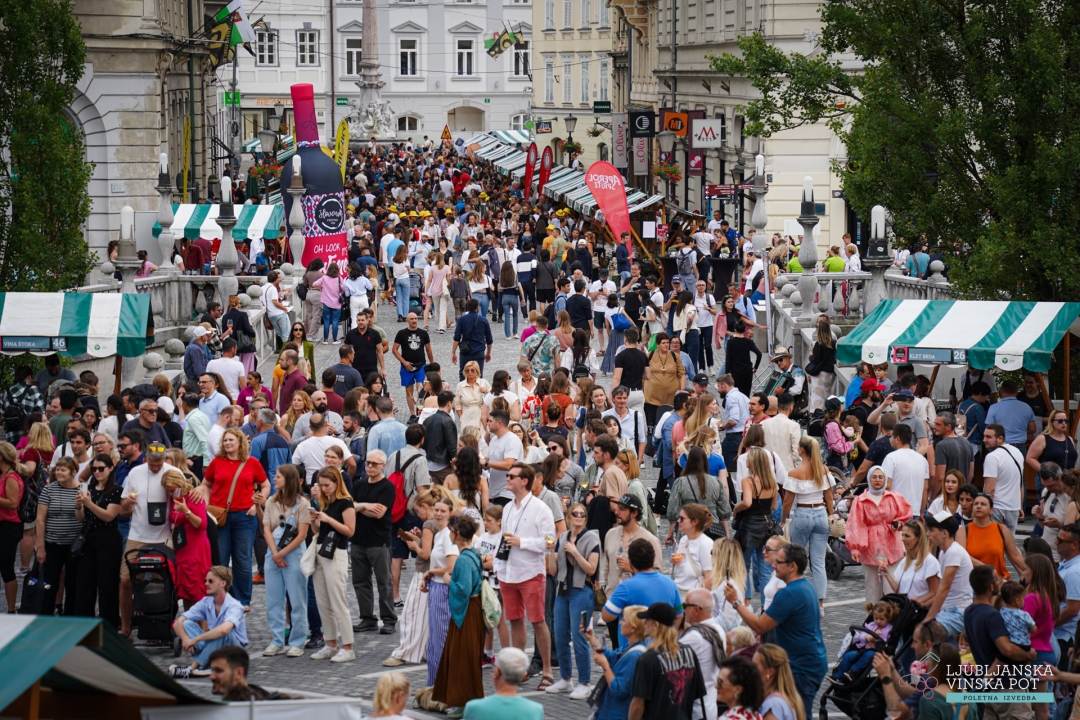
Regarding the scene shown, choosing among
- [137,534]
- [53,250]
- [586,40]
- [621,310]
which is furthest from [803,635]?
[586,40]

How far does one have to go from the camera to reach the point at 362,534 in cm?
1202

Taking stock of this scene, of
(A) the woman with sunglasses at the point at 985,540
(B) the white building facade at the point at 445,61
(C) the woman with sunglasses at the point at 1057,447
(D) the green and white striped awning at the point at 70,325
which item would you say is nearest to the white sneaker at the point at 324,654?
(A) the woman with sunglasses at the point at 985,540

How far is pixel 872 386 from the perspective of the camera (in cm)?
1628

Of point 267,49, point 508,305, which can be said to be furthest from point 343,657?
point 267,49

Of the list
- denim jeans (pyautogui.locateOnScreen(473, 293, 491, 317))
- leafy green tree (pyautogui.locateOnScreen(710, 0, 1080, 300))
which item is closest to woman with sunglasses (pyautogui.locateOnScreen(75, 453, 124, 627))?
leafy green tree (pyautogui.locateOnScreen(710, 0, 1080, 300))

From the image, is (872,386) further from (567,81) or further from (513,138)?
(567,81)

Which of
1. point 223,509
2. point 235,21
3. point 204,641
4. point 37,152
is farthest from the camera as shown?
point 235,21

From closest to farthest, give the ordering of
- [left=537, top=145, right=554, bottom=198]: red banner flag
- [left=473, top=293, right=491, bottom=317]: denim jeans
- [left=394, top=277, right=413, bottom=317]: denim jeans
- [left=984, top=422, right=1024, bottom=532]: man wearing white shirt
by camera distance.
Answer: [left=984, top=422, right=1024, bottom=532]: man wearing white shirt, [left=473, top=293, right=491, bottom=317]: denim jeans, [left=394, top=277, right=413, bottom=317]: denim jeans, [left=537, top=145, right=554, bottom=198]: red banner flag

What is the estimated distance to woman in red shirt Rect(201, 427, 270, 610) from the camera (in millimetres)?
12359

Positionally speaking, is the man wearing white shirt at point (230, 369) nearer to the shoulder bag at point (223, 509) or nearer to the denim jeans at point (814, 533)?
the shoulder bag at point (223, 509)

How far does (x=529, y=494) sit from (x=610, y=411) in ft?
16.2

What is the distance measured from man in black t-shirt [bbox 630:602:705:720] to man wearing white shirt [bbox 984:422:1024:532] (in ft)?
18.4

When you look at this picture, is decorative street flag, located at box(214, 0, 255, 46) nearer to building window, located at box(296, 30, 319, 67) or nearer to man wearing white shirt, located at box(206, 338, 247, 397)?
man wearing white shirt, located at box(206, 338, 247, 397)

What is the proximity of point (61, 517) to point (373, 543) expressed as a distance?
7.92 feet
